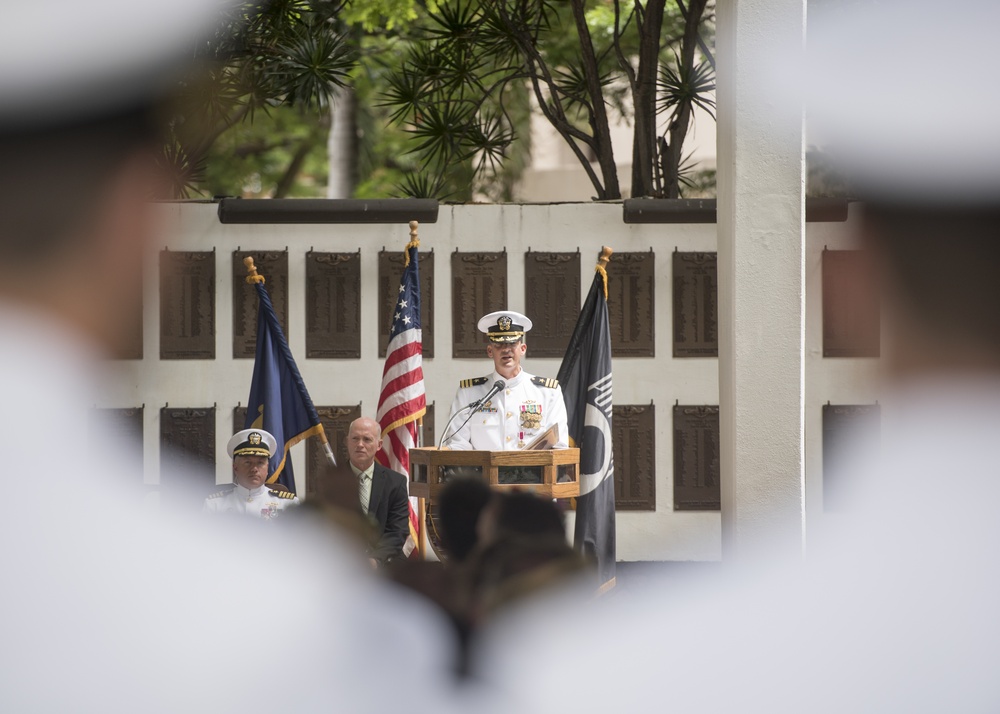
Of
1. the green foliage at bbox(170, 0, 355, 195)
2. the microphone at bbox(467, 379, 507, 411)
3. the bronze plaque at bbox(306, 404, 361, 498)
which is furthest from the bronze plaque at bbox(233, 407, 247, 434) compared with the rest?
the microphone at bbox(467, 379, 507, 411)

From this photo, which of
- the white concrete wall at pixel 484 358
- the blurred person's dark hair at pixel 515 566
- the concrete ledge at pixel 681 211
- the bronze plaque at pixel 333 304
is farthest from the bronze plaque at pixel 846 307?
the blurred person's dark hair at pixel 515 566

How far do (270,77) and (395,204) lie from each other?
2241 mm

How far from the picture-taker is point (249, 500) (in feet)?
22.9

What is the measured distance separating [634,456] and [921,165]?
12.6ft

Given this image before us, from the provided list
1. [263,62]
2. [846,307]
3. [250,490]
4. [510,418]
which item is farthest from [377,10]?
[250,490]

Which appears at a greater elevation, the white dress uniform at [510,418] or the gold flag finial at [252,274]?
the gold flag finial at [252,274]

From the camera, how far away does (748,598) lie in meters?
4.72

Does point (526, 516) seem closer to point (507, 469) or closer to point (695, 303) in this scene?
point (507, 469)

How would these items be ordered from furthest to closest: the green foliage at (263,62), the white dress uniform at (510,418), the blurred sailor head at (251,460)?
the green foliage at (263,62), the white dress uniform at (510,418), the blurred sailor head at (251,460)

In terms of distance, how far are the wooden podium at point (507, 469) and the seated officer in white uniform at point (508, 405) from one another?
2.27 feet

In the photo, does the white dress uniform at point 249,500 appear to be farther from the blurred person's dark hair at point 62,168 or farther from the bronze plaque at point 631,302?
the blurred person's dark hair at point 62,168

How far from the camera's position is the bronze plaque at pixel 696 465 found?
965 cm

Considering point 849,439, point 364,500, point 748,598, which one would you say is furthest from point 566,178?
point 748,598

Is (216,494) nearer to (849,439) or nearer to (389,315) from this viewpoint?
(389,315)
